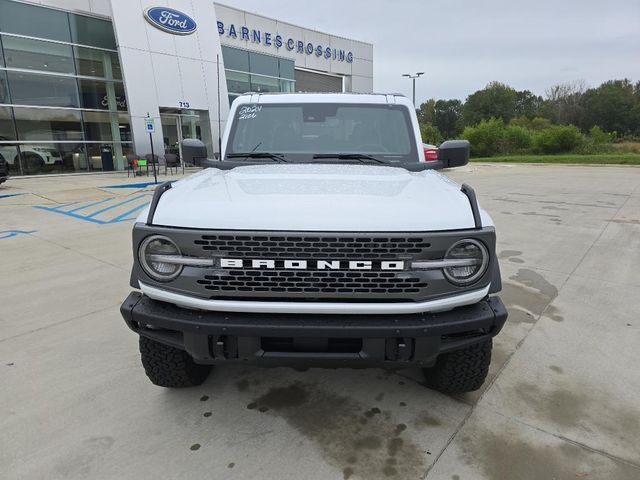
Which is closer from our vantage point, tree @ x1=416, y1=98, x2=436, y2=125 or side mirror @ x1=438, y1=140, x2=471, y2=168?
side mirror @ x1=438, y1=140, x2=471, y2=168

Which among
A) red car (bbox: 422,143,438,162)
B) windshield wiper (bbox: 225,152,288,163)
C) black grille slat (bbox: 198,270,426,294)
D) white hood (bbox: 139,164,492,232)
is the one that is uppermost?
windshield wiper (bbox: 225,152,288,163)

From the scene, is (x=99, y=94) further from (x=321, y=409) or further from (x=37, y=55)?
(x=321, y=409)

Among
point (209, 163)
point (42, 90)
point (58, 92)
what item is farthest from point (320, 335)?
point (58, 92)

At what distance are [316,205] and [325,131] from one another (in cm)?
164

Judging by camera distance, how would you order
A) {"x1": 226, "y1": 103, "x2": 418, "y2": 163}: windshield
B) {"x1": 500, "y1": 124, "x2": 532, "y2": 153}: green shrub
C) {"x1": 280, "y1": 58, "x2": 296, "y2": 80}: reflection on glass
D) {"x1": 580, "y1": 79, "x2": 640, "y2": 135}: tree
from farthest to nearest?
{"x1": 580, "y1": 79, "x2": 640, "y2": 135}: tree
{"x1": 500, "y1": 124, "x2": 532, "y2": 153}: green shrub
{"x1": 280, "y1": 58, "x2": 296, "y2": 80}: reflection on glass
{"x1": 226, "y1": 103, "x2": 418, "y2": 163}: windshield

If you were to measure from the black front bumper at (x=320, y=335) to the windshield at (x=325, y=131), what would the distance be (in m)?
1.64

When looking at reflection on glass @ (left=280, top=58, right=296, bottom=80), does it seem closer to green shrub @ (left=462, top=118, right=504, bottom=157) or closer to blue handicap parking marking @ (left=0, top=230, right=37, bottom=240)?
blue handicap parking marking @ (left=0, top=230, right=37, bottom=240)

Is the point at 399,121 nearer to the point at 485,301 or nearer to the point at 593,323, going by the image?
the point at 485,301

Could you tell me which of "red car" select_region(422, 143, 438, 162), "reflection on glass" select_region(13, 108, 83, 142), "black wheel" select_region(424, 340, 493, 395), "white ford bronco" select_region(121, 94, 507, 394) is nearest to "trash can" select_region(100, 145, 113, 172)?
"reflection on glass" select_region(13, 108, 83, 142)

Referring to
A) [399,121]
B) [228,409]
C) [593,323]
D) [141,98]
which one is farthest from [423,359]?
[141,98]

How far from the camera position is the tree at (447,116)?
86.4 meters

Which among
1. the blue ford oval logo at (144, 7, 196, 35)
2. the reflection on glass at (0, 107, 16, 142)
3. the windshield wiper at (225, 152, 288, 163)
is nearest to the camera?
the windshield wiper at (225, 152, 288, 163)

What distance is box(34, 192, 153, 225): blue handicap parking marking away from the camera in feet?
29.1

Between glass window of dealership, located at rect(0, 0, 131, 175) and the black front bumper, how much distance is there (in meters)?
17.9
